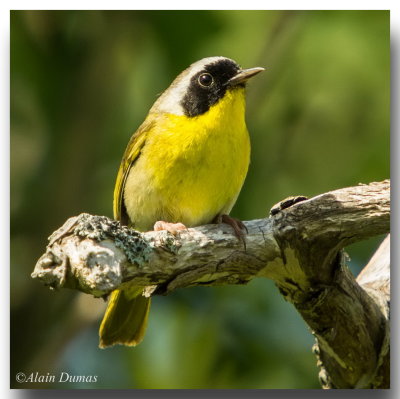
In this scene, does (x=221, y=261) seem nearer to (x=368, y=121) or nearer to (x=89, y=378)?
(x=89, y=378)

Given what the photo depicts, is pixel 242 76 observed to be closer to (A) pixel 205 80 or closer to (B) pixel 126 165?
(A) pixel 205 80

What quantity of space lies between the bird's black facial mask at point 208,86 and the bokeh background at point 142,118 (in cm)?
28

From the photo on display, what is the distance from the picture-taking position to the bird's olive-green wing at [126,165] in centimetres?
336

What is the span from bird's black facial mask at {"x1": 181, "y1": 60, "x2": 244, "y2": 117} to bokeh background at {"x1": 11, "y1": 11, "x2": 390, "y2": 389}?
0.28 metres

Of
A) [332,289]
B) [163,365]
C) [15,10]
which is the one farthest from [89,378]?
[15,10]

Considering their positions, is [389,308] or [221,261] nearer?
[221,261]

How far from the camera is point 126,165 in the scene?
3420 millimetres

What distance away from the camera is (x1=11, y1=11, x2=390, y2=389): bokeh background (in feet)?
11.4

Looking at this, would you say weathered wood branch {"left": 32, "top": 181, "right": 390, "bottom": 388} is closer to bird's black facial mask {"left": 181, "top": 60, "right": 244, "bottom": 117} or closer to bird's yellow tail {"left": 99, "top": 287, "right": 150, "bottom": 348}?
bird's yellow tail {"left": 99, "top": 287, "right": 150, "bottom": 348}

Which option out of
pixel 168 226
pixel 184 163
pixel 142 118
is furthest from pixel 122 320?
pixel 142 118

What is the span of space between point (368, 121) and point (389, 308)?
90 centimetres

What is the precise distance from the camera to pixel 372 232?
2.99 m

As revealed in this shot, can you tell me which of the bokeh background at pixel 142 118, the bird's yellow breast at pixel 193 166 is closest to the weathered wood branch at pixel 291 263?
the bird's yellow breast at pixel 193 166

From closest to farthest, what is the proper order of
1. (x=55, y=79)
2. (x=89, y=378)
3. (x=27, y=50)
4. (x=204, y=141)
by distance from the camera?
(x=204, y=141) < (x=89, y=378) < (x=27, y=50) < (x=55, y=79)
